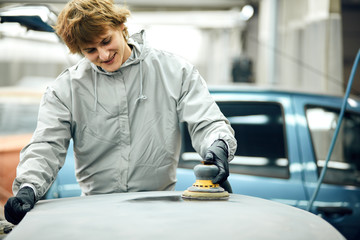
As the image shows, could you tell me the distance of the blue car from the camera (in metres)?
3.75

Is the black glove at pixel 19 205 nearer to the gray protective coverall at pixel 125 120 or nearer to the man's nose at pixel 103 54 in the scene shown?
the gray protective coverall at pixel 125 120

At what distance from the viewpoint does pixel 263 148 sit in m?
4.10

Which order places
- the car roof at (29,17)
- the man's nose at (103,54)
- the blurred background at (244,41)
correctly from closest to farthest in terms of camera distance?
the man's nose at (103,54) < the car roof at (29,17) < the blurred background at (244,41)

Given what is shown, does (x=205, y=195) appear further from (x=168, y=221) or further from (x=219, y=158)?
(x=168, y=221)

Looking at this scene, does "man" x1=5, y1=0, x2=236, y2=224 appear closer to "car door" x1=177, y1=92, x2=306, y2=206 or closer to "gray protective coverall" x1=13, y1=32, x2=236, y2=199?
"gray protective coverall" x1=13, y1=32, x2=236, y2=199

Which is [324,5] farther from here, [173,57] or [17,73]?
[17,73]

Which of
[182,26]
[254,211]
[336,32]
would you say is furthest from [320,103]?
[182,26]

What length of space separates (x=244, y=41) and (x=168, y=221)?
48.7 ft

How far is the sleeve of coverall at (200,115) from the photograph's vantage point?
237 cm

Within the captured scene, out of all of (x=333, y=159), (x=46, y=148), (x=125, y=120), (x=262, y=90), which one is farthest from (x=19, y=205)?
(x=333, y=159)

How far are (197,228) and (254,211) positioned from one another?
0.91ft

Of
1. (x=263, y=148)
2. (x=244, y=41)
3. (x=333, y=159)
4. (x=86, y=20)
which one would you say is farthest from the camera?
(x=244, y=41)

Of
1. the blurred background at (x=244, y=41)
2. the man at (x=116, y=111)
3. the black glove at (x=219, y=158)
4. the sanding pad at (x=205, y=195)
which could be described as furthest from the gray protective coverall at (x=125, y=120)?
the blurred background at (x=244, y=41)

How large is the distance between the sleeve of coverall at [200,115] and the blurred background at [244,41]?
156 centimetres
